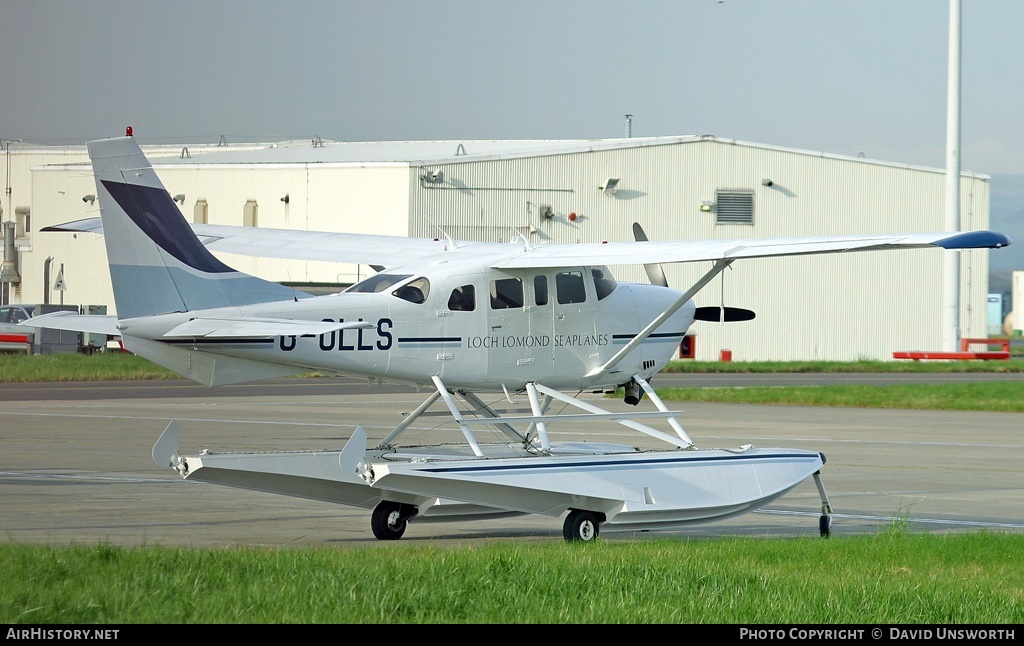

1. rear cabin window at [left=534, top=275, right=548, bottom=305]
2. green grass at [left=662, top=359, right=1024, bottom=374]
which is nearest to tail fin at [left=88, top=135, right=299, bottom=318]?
rear cabin window at [left=534, top=275, right=548, bottom=305]

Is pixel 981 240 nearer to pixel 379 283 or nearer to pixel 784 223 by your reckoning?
pixel 379 283

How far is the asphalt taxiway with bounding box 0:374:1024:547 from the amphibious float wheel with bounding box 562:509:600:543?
0.78 metres

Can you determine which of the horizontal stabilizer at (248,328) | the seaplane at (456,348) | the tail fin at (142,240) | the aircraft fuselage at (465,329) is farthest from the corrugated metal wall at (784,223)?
the horizontal stabilizer at (248,328)

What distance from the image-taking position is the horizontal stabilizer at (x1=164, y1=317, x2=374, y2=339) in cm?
1145

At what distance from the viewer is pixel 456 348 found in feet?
42.1

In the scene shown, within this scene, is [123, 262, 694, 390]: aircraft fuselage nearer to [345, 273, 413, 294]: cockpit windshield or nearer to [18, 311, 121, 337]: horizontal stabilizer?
[345, 273, 413, 294]: cockpit windshield

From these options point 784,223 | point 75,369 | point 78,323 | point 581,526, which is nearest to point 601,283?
point 581,526

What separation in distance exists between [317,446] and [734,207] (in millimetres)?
34999

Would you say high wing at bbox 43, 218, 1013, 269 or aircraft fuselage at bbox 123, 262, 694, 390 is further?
aircraft fuselage at bbox 123, 262, 694, 390

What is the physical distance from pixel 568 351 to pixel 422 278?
1.80 m

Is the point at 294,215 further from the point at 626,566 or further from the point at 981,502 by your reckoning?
the point at 626,566

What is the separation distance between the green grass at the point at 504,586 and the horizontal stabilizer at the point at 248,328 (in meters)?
2.30

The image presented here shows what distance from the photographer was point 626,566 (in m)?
9.15

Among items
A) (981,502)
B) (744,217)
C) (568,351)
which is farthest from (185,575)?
(744,217)
